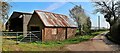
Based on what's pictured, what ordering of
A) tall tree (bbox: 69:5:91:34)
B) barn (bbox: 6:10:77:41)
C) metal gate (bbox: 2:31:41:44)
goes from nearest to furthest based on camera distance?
metal gate (bbox: 2:31:41:44) < barn (bbox: 6:10:77:41) < tall tree (bbox: 69:5:91:34)

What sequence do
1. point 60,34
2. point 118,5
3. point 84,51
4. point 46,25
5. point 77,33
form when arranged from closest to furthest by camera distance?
point 84,51
point 46,25
point 60,34
point 77,33
point 118,5

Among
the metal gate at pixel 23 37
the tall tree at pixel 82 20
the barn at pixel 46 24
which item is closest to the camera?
the metal gate at pixel 23 37

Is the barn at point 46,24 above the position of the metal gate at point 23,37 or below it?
above

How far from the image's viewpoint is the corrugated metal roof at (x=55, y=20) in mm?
18061

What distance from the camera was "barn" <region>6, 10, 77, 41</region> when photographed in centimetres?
1769

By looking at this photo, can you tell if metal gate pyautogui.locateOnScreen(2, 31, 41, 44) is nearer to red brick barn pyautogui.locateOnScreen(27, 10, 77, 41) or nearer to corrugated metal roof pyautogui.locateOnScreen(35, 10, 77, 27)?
red brick barn pyautogui.locateOnScreen(27, 10, 77, 41)

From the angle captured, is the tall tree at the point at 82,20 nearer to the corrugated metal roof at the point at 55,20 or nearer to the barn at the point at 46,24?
the corrugated metal roof at the point at 55,20

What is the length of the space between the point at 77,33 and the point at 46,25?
6.86 meters

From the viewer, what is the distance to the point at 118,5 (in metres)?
27.7

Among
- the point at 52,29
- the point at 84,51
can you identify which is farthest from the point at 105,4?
the point at 84,51

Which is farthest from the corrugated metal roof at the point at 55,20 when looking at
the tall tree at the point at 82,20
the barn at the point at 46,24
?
the tall tree at the point at 82,20

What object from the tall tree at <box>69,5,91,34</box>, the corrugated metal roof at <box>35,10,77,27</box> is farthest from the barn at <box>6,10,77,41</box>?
the tall tree at <box>69,5,91,34</box>

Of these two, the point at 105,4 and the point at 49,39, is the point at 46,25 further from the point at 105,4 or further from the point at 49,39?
the point at 105,4

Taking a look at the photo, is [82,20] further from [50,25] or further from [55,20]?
[50,25]
